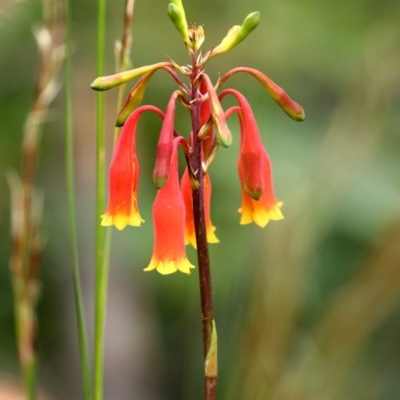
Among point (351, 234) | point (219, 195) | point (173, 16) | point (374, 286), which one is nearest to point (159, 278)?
point (219, 195)

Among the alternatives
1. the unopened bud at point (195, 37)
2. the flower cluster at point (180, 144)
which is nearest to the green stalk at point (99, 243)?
the flower cluster at point (180, 144)

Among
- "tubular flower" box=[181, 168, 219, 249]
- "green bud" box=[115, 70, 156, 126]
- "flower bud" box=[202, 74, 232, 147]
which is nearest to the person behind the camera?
"flower bud" box=[202, 74, 232, 147]

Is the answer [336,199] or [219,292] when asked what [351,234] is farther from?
[336,199]

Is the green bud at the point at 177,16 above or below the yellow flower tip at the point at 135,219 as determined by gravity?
above

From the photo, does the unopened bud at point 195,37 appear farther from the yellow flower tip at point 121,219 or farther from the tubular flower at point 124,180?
the yellow flower tip at point 121,219

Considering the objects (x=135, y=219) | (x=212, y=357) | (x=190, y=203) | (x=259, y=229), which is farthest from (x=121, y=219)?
(x=259, y=229)

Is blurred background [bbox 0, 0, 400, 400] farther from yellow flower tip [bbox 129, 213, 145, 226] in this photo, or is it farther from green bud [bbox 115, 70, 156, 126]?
green bud [bbox 115, 70, 156, 126]

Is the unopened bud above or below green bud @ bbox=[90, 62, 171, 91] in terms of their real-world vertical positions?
above

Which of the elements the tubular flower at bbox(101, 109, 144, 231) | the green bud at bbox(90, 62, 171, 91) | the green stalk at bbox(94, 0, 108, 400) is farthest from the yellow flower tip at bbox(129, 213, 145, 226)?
the green bud at bbox(90, 62, 171, 91)
